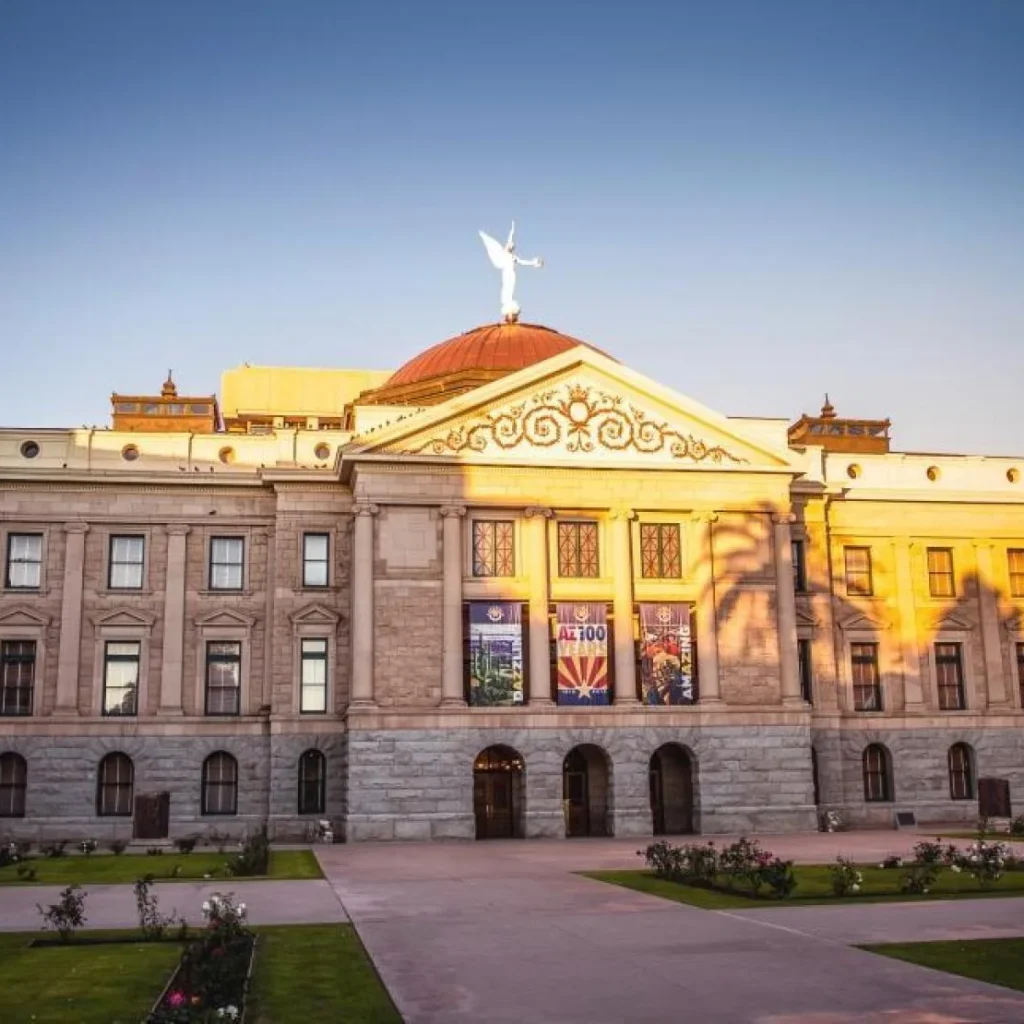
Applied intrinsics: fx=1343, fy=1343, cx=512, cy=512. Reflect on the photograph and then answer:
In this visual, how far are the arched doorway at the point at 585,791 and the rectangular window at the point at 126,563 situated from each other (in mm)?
17497

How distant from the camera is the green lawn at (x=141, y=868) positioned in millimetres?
31781

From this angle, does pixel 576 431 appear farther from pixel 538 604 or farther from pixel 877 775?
pixel 877 775

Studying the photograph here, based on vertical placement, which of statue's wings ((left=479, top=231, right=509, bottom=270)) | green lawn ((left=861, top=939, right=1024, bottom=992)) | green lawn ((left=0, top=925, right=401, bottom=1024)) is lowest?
green lawn ((left=861, top=939, right=1024, bottom=992))

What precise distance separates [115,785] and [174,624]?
6159 millimetres

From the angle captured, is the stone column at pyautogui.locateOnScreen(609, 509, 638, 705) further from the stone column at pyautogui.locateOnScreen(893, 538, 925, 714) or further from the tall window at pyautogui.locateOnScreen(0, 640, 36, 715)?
the tall window at pyautogui.locateOnScreen(0, 640, 36, 715)

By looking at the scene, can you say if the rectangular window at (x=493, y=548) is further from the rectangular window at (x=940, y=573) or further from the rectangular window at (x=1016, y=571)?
the rectangular window at (x=1016, y=571)

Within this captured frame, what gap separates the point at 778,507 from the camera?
50688mm

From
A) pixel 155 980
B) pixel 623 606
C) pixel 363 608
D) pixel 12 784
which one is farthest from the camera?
pixel 623 606

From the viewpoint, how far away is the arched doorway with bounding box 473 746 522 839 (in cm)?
4828

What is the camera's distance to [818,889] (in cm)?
2688

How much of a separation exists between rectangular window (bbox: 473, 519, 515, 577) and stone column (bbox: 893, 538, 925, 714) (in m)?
17.2

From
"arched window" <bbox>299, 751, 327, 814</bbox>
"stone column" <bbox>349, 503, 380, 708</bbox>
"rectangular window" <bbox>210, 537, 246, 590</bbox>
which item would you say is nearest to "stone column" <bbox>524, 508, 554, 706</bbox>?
"stone column" <bbox>349, 503, 380, 708</bbox>

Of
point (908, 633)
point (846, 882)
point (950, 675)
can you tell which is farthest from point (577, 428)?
point (846, 882)

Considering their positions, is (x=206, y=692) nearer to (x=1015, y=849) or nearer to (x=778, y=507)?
(x=778, y=507)
